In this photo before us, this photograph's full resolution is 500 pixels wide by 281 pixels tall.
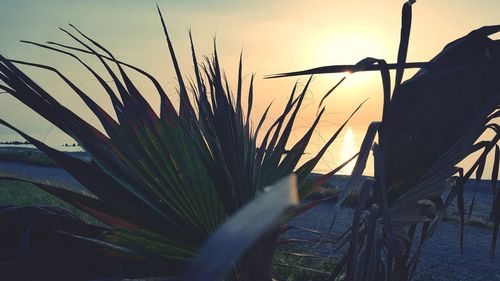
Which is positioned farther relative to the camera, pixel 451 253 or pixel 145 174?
pixel 451 253

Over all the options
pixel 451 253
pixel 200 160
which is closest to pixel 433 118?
pixel 200 160

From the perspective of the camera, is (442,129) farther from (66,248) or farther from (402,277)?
(66,248)

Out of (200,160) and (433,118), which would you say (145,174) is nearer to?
(200,160)

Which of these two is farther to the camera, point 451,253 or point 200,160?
point 451,253

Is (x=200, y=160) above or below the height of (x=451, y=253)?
above

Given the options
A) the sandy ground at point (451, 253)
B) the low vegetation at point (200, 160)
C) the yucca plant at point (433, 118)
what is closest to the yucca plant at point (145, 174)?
the low vegetation at point (200, 160)

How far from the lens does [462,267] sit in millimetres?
6688

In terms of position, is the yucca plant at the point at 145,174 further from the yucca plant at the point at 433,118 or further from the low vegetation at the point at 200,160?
the yucca plant at the point at 433,118

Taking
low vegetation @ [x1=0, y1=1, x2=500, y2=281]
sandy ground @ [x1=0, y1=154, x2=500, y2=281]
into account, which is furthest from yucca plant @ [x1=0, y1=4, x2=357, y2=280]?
sandy ground @ [x1=0, y1=154, x2=500, y2=281]

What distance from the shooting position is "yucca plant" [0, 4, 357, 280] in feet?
5.72

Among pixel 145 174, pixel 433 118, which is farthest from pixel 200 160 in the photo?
pixel 433 118

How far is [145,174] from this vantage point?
1851 millimetres

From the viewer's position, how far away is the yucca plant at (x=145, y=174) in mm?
1743

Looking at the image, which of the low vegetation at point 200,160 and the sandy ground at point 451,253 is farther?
the sandy ground at point 451,253
